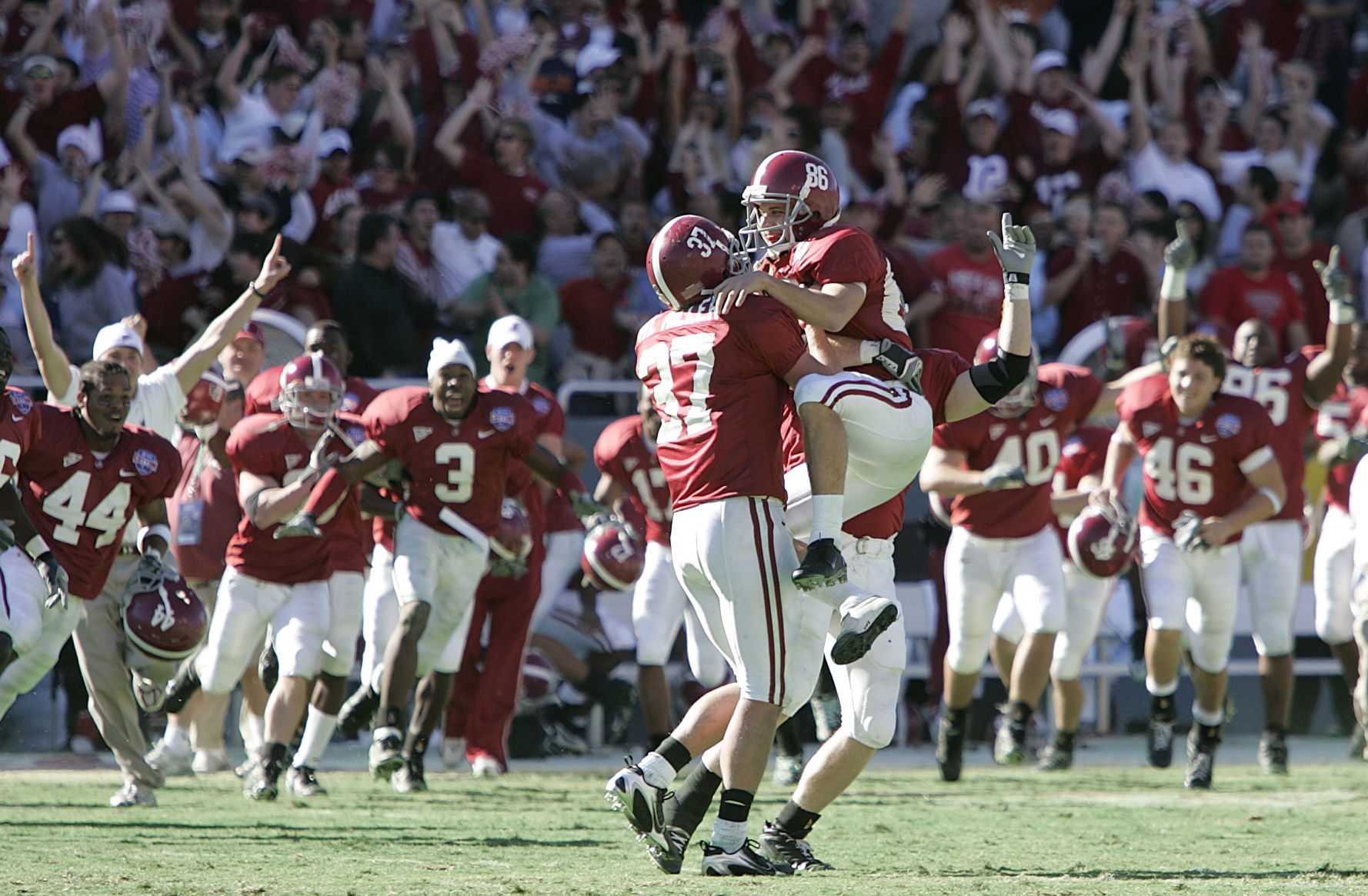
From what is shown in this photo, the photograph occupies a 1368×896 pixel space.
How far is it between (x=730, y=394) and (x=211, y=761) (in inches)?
174

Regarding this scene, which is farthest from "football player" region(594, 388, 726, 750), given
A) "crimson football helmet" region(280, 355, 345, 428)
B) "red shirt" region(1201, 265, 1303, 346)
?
"red shirt" region(1201, 265, 1303, 346)

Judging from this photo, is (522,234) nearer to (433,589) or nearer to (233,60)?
(233,60)

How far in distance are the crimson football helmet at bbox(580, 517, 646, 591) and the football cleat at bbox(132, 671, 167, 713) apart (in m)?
2.29

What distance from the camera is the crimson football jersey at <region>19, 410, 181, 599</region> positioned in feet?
20.3

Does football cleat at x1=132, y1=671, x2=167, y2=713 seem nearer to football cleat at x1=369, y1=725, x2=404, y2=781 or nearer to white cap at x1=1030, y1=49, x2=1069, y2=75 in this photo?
football cleat at x1=369, y1=725, x2=404, y2=781

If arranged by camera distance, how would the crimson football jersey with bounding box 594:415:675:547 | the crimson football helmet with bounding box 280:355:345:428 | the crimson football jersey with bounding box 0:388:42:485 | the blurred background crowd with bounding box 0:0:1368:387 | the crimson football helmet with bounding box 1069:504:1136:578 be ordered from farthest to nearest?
1. the blurred background crowd with bounding box 0:0:1368:387
2. the crimson football jersey with bounding box 594:415:675:547
3. the crimson football helmet with bounding box 1069:504:1136:578
4. the crimson football helmet with bounding box 280:355:345:428
5. the crimson football jersey with bounding box 0:388:42:485

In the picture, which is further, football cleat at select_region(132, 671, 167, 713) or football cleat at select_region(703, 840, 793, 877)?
football cleat at select_region(132, 671, 167, 713)

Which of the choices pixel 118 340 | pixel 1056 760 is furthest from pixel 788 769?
pixel 118 340

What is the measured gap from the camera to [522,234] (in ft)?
33.8

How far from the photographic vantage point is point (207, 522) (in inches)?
312

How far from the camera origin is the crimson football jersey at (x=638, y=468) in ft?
27.2

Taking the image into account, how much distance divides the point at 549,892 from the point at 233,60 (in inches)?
304

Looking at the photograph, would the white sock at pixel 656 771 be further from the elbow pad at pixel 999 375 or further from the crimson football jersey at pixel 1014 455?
the crimson football jersey at pixel 1014 455

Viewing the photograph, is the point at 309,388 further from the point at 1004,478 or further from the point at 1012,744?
the point at 1012,744
